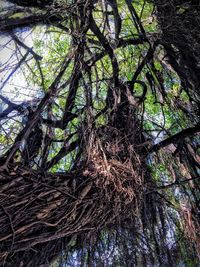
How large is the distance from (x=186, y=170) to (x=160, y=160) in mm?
366

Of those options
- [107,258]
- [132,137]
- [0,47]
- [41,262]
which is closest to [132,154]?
[132,137]

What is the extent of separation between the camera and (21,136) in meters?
1.90

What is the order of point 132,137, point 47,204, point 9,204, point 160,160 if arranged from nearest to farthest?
1. point 9,204
2. point 47,204
3. point 132,137
4. point 160,160

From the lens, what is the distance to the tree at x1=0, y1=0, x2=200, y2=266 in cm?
175

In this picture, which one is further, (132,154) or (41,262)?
(132,154)

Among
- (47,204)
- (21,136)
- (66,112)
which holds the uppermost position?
(66,112)

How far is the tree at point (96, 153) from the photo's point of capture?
5.74ft

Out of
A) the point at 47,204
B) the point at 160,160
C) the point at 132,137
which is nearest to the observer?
the point at 47,204

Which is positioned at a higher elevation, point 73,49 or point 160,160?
point 73,49

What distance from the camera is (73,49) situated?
222 centimetres

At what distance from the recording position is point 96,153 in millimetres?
2145

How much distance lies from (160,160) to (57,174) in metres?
1.31

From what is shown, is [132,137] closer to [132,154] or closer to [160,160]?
[132,154]

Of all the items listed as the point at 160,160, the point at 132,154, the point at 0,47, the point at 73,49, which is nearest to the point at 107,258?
the point at 132,154
